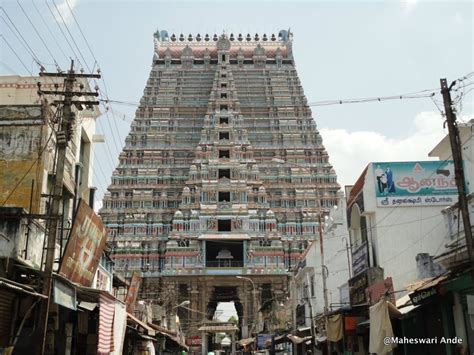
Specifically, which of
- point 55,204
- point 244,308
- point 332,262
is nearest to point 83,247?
point 55,204

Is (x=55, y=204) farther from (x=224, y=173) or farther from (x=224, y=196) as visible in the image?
(x=224, y=173)

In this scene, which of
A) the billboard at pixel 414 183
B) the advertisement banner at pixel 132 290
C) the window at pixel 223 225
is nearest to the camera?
the billboard at pixel 414 183

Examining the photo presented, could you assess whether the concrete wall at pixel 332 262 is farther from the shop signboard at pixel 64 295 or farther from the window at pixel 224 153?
the window at pixel 224 153

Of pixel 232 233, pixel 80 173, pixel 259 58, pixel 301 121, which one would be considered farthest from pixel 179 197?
pixel 80 173

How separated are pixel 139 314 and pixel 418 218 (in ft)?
62.4

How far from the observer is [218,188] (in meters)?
62.7

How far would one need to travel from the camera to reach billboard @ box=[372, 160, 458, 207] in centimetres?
2098

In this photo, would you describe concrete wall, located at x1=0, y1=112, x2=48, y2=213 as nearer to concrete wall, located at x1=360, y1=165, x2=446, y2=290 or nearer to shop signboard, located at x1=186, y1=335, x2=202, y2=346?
concrete wall, located at x1=360, y1=165, x2=446, y2=290

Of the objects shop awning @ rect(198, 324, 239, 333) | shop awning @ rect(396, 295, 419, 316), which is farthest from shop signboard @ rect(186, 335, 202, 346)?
shop awning @ rect(396, 295, 419, 316)

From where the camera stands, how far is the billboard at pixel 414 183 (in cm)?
2098

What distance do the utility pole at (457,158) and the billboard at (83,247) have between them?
30.3 feet

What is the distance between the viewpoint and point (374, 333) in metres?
15.7

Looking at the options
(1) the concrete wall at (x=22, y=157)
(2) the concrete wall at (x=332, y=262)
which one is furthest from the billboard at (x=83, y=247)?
(2) the concrete wall at (x=332, y=262)

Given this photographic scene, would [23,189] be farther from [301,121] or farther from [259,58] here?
[259,58]
